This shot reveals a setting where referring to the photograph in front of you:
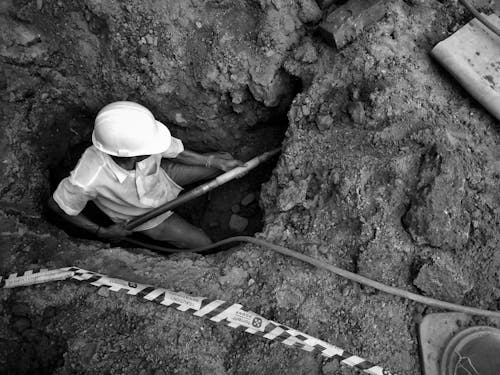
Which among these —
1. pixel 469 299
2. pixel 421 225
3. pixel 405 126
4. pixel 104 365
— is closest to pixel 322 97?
pixel 405 126

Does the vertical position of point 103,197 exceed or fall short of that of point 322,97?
it falls short

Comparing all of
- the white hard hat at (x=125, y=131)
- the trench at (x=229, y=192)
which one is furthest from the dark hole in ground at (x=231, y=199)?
the white hard hat at (x=125, y=131)

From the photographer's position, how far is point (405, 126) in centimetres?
263

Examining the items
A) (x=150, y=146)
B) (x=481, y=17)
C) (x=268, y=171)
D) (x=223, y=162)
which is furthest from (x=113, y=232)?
(x=481, y=17)

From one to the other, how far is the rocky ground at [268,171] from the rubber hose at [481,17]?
151 millimetres

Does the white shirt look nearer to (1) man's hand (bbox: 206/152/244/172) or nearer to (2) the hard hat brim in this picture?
(2) the hard hat brim

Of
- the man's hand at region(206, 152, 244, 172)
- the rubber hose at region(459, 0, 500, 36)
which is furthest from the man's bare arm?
the rubber hose at region(459, 0, 500, 36)

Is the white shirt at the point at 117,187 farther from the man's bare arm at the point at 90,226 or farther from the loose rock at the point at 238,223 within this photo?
the loose rock at the point at 238,223

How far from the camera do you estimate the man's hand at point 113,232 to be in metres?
3.07

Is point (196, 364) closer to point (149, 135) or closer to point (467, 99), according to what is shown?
point (149, 135)

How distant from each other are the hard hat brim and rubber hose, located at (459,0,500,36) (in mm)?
2191

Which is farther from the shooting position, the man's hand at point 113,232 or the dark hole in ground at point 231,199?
the dark hole in ground at point 231,199

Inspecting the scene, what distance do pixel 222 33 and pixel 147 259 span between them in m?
1.67

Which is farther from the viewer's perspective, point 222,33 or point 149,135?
point 222,33
